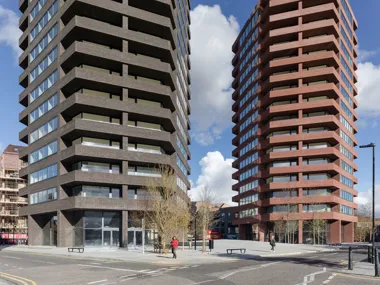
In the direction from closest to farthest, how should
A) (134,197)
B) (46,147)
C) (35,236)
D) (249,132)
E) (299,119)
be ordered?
(134,197) → (46,147) → (35,236) → (299,119) → (249,132)

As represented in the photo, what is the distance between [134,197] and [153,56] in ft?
64.6

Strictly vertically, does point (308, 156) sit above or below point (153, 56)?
below

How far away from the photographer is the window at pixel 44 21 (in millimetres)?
52938

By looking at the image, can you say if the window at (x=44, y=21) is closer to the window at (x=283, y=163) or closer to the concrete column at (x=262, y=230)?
the window at (x=283, y=163)

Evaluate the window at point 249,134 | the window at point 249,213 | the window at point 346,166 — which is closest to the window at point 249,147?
the window at point 249,134

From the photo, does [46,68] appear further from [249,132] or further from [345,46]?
[345,46]

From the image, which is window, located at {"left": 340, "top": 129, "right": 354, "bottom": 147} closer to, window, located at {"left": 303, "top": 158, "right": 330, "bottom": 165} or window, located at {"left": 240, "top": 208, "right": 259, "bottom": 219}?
window, located at {"left": 303, "top": 158, "right": 330, "bottom": 165}

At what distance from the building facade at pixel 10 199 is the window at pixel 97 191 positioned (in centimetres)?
5509

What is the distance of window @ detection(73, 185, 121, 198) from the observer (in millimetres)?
46844

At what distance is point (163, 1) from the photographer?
171 feet

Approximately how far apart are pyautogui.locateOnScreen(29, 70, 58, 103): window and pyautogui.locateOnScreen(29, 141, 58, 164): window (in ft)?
26.4

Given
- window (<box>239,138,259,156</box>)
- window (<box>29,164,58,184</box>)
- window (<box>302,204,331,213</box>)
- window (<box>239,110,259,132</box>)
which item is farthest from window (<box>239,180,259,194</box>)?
window (<box>29,164,58,184</box>)

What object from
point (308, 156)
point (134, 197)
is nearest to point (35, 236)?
point (134, 197)

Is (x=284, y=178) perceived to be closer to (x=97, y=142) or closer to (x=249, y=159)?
(x=249, y=159)
